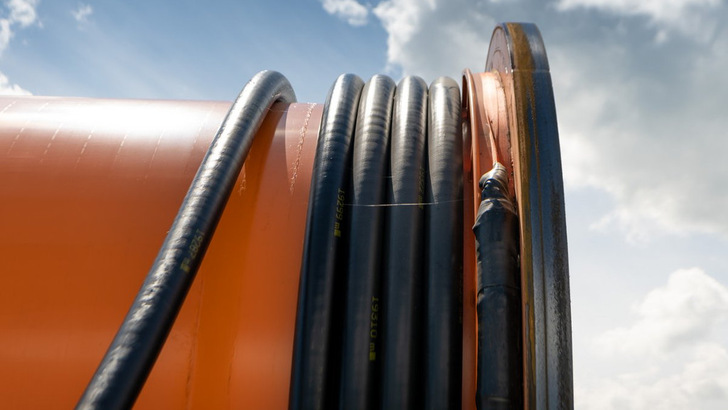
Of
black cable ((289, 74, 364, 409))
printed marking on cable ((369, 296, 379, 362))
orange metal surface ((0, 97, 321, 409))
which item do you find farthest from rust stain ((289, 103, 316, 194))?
printed marking on cable ((369, 296, 379, 362))

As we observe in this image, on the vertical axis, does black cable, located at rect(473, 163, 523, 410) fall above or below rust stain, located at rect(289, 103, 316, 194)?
below

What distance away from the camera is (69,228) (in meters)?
3.18

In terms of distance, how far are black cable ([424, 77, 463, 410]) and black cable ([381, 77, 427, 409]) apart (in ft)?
0.17

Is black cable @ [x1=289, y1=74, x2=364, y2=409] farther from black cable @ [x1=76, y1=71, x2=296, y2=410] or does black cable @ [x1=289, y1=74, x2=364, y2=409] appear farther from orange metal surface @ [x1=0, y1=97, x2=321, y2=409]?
black cable @ [x1=76, y1=71, x2=296, y2=410]

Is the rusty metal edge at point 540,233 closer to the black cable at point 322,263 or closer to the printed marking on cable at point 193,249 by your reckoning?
the black cable at point 322,263

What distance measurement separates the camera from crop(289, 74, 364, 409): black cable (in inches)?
107

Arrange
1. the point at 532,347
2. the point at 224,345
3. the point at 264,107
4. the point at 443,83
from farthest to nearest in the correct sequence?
the point at 443,83
the point at 264,107
the point at 224,345
the point at 532,347

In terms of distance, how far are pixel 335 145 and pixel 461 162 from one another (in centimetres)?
63

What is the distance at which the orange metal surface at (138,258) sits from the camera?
291 centimetres

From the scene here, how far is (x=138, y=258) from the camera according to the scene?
309 centimetres

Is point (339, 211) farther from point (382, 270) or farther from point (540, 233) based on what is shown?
point (540, 233)

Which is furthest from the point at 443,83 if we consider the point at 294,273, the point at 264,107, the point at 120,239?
the point at 120,239

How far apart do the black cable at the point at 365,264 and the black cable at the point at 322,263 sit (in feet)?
0.21

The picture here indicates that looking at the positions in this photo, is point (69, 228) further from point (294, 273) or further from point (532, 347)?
point (532, 347)
